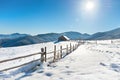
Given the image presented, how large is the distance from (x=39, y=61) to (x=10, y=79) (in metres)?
5.31

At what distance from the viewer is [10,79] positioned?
34.3 feet

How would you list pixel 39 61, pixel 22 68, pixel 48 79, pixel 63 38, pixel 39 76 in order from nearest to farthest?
1. pixel 48 79
2. pixel 39 76
3. pixel 22 68
4. pixel 39 61
5. pixel 63 38

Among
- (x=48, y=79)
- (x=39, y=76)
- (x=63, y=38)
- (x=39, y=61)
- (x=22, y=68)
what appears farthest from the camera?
(x=63, y=38)

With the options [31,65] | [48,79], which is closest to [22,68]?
[31,65]

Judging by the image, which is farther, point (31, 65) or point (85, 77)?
point (31, 65)

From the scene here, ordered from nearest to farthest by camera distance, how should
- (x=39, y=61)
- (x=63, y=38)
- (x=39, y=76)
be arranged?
1. (x=39, y=76)
2. (x=39, y=61)
3. (x=63, y=38)

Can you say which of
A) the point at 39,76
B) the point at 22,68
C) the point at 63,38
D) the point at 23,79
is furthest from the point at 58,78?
the point at 63,38

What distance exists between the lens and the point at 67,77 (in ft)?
33.3

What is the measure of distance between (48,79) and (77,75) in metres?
1.99

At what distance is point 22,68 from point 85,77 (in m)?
6.16

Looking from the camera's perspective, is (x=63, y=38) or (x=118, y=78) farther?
(x=63, y=38)

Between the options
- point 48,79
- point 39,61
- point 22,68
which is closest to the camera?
point 48,79

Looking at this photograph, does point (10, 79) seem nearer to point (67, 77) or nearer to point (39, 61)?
point (67, 77)

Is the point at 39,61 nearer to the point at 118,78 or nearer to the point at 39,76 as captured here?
the point at 39,76
